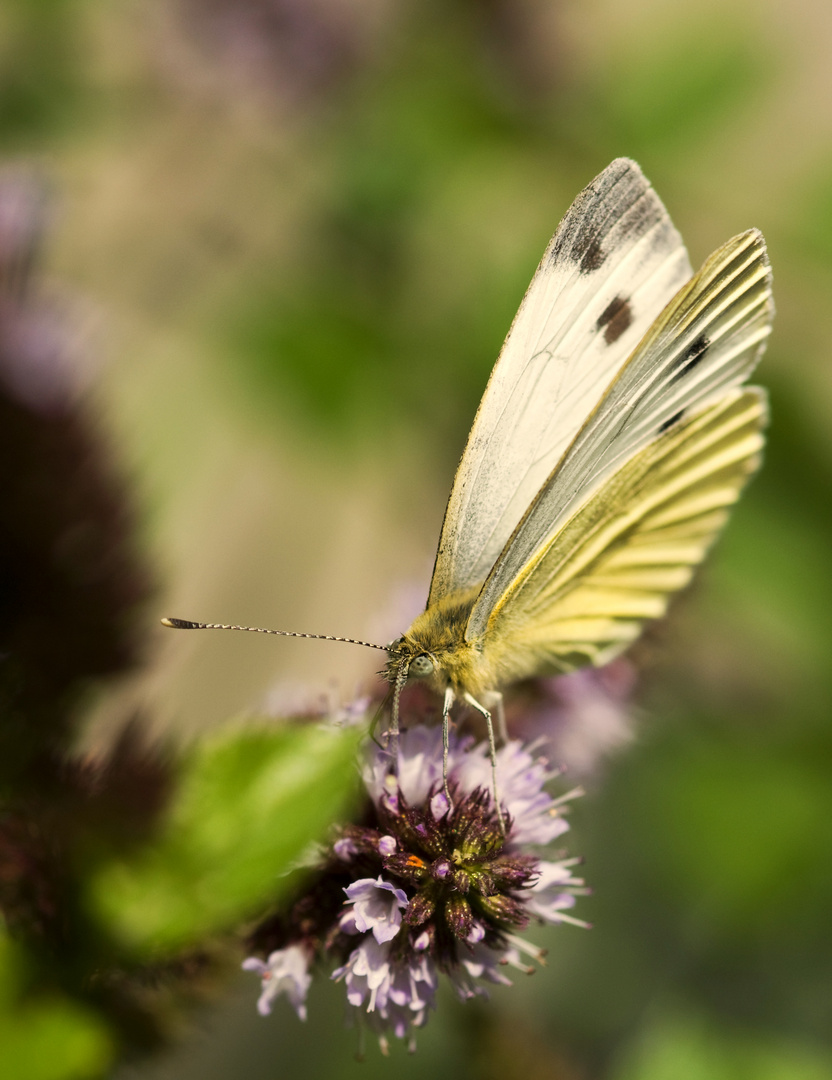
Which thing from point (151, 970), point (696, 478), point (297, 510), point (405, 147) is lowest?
point (151, 970)

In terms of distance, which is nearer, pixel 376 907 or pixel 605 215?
pixel 376 907

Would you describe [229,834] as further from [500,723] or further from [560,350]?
[560,350]

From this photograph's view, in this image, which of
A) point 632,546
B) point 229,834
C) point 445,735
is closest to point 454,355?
point 632,546

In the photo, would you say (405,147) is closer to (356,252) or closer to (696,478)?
(356,252)

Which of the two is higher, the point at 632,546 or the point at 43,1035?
the point at 632,546

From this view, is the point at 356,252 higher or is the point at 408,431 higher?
the point at 356,252

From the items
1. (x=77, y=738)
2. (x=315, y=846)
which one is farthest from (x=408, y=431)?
(x=315, y=846)

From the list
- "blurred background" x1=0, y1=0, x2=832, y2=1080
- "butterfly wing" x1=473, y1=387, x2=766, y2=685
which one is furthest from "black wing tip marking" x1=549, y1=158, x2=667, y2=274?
"blurred background" x1=0, y1=0, x2=832, y2=1080
